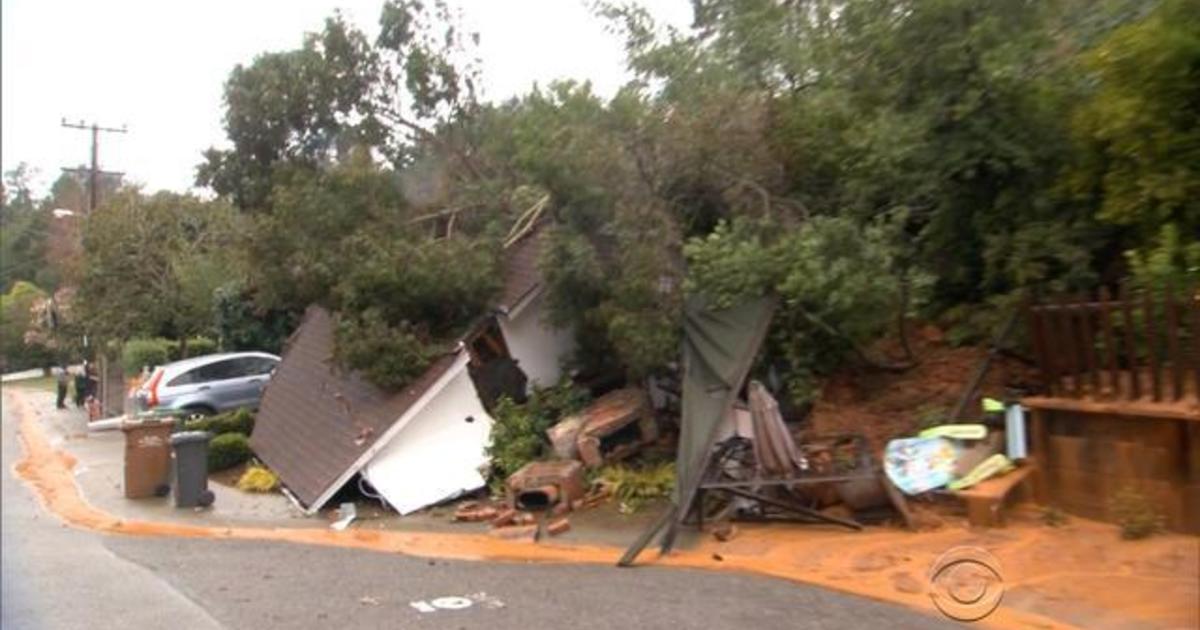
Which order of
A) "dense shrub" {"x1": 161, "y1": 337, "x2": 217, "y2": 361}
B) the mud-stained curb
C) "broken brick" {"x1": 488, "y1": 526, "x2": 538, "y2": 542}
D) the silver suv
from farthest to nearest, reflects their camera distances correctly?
"dense shrub" {"x1": 161, "y1": 337, "x2": 217, "y2": 361} → the silver suv → "broken brick" {"x1": 488, "y1": 526, "x2": 538, "y2": 542} → the mud-stained curb

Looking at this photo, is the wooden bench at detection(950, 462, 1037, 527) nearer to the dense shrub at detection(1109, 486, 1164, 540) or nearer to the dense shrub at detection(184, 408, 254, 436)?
the dense shrub at detection(1109, 486, 1164, 540)

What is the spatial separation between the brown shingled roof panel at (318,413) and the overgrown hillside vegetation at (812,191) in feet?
1.85

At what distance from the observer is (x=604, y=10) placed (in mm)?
13422

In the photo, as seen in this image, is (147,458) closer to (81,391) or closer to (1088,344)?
(1088,344)

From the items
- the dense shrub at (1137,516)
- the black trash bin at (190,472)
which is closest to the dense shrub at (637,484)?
the dense shrub at (1137,516)

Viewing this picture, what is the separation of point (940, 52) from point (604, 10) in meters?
4.36

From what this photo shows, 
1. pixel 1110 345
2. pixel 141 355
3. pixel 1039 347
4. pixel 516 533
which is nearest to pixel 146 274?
pixel 141 355

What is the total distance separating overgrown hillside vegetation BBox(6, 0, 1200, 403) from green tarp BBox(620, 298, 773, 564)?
8.6 inches

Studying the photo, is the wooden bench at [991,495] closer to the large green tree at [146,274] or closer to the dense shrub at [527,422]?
the dense shrub at [527,422]

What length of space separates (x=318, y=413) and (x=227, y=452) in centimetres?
261

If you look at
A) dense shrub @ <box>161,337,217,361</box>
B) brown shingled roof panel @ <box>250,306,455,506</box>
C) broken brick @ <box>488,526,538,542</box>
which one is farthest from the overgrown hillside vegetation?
dense shrub @ <box>161,337,217,361</box>

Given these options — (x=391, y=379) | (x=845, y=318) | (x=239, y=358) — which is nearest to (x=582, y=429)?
(x=391, y=379)

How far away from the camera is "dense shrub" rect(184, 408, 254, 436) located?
18819 mm

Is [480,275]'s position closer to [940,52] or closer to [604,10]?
[604,10]
